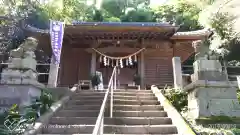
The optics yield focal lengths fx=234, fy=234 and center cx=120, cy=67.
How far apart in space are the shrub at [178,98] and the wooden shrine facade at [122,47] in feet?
18.8

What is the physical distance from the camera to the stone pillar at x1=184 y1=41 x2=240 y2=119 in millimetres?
6008

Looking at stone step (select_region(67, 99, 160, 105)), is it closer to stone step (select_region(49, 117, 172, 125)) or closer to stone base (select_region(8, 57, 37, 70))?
stone step (select_region(49, 117, 172, 125))

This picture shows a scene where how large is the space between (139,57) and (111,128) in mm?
9479

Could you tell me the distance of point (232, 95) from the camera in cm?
614

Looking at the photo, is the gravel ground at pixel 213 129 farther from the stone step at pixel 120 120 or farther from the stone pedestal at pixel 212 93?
the stone step at pixel 120 120

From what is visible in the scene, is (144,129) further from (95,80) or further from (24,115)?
(95,80)

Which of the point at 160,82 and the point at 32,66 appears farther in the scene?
the point at 160,82

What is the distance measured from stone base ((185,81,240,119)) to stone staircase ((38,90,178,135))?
0.92 meters

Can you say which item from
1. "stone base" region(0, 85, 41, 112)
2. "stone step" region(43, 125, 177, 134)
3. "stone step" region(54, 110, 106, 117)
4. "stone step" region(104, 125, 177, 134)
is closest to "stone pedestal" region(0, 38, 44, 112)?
"stone base" region(0, 85, 41, 112)

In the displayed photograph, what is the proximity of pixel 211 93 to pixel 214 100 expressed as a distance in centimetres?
19

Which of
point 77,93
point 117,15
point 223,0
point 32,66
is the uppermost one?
point 117,15

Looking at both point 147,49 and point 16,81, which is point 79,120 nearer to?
point 16,81

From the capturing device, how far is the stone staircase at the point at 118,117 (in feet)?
18.0

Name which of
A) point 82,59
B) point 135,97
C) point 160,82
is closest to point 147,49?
point 160,82
